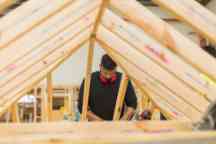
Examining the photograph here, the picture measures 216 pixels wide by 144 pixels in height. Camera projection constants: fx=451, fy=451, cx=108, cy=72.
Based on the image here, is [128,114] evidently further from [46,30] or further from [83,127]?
[83,127]

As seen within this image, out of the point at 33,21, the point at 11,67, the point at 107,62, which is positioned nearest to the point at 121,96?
the point at 107,62

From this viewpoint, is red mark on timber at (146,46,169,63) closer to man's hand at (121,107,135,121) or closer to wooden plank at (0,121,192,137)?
wooden plank at (0,121,192,137)

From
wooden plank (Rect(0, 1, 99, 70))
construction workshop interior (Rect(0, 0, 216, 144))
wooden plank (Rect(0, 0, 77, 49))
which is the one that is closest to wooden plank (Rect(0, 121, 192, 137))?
construction workshop interior (Rect(0, 0, 216, 144))

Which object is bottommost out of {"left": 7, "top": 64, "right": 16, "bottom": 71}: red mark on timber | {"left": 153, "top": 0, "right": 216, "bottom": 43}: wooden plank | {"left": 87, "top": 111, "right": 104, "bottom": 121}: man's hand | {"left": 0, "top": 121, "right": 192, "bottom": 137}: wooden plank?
{"left": 87, "top": 111, "right": 104, "bottom": 121}: man's hand

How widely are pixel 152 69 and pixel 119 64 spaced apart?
528 mm

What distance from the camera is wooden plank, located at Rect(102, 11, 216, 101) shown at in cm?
314

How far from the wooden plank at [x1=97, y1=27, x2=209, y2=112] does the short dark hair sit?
0.17 m

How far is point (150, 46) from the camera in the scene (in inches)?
128

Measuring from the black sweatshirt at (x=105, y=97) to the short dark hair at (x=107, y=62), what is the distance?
416mm

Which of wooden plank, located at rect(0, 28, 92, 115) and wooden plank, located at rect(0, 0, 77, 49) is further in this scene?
wooden plank, located at rect(0, 28, 92, 115)

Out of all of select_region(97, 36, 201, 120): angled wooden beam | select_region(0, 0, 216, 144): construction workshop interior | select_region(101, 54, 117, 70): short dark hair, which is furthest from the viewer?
select_region(101, 54, 117, 70): short dark hair

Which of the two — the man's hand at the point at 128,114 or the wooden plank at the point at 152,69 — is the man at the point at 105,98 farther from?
the wooden plank at the point at 152,69

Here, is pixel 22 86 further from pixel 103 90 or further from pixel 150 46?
pixel 150 46

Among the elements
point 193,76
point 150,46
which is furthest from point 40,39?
point 193,76
